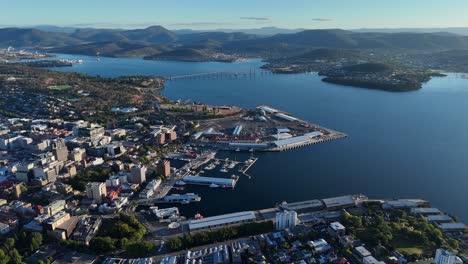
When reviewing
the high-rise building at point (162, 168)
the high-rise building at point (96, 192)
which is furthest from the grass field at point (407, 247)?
the high-rise building at point (96, 192)

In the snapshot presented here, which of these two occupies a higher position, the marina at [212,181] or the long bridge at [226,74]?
the long bridge at [226,74]

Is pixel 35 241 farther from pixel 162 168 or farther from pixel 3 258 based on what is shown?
pixel 162 168

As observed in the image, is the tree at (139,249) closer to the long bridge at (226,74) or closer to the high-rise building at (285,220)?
the high-rise building at (285,220)

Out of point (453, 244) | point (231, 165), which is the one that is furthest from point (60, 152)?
point (453, 244)

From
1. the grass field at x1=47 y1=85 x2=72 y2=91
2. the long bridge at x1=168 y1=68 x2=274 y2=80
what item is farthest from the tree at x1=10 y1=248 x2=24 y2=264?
the long bridge at x1=168 y1=68 x2=274 y2=80

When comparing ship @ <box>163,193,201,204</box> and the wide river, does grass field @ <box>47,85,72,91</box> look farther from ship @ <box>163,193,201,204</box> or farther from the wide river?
ship @ <box>163,193,201,204</box>
